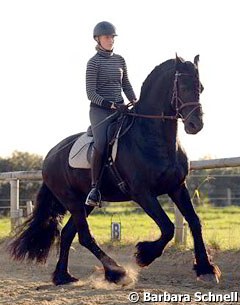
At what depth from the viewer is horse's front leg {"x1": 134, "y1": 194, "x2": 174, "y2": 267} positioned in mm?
8500

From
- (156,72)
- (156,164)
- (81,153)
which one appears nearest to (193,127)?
(156,164)

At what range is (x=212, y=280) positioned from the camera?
8.55 metres

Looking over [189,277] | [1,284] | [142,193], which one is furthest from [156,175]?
[1,284]

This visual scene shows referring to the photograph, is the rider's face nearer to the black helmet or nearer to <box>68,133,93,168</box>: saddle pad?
the black helmet

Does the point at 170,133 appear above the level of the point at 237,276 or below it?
above

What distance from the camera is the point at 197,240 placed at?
876 centimetres

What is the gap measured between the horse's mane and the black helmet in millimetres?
764

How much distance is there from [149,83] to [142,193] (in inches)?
56.6

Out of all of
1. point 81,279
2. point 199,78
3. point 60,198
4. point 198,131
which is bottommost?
point 81,279

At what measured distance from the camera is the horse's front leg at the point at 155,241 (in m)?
8.50

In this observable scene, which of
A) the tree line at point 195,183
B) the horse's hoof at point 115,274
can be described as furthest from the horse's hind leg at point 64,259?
the tree line at point 195,183

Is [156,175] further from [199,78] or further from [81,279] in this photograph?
[81,279]

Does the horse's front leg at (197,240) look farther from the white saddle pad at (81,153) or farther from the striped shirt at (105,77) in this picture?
the striped shirt at (105,77)

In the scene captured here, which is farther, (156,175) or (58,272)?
(58,272)
